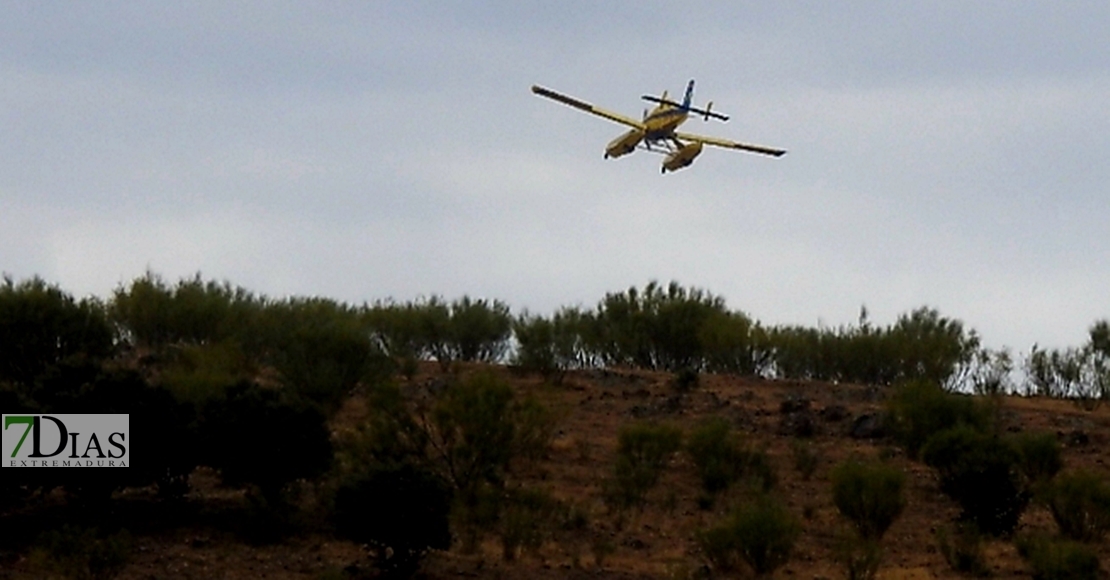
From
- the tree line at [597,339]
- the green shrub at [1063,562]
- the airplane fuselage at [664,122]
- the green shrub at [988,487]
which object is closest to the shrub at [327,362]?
A: the tree line at [597,339]

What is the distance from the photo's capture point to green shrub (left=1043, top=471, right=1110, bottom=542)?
38000 mm

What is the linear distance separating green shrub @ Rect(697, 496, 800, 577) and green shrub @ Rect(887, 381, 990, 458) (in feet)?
35.9

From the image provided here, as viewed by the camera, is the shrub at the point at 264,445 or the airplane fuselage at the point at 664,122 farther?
the airplane fuselage at the point at 664,122

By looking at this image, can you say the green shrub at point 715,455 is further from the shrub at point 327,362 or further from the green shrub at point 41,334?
the green shrub at point 41,334

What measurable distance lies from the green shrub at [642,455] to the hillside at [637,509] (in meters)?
0.48

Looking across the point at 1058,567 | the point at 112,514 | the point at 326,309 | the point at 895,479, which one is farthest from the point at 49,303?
the point at 1058,567

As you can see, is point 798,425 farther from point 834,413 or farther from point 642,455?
point 642,455

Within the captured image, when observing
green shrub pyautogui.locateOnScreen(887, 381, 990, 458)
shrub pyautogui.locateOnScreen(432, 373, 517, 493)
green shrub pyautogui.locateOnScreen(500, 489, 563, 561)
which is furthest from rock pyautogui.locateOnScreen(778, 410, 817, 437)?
green shrub pyautogui.locateOnScreen(500, 489, 563, 561)

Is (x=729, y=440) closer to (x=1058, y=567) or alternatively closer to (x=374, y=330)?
(x=1058, y=567)

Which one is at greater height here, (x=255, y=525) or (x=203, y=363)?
(x=203, y=363)

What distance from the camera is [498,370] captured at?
5772cm

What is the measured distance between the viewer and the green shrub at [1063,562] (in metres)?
33.0

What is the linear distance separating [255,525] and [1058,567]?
47.2ft

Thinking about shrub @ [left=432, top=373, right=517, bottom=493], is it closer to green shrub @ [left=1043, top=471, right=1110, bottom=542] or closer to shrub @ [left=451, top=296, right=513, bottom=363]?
green shrub @ [left=1043, top=471, right=1110, bottom=542]
